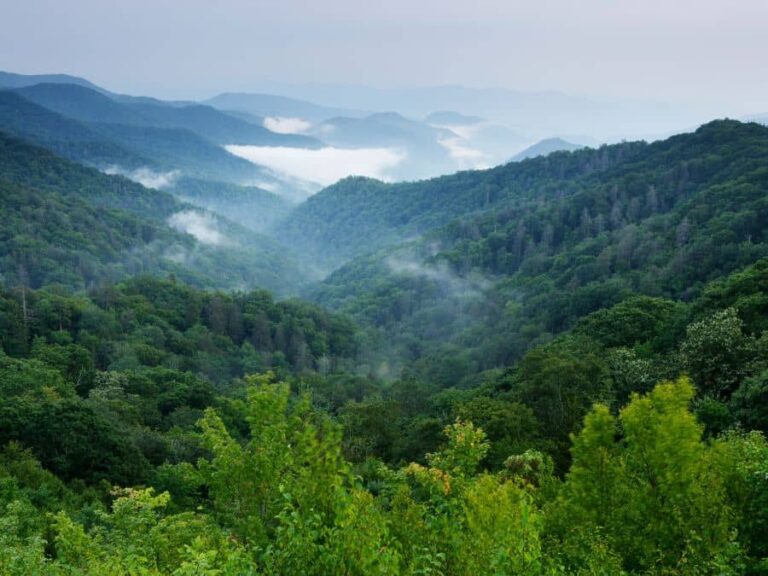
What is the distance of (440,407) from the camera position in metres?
62.6

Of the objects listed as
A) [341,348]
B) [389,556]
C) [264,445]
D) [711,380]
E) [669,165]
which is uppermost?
[669,165]

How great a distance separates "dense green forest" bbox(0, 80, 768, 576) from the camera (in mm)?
13531

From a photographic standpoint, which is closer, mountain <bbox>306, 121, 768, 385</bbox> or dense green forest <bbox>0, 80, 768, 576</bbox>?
dense green forest <bbox>0, 80, 768, 576</bbox>

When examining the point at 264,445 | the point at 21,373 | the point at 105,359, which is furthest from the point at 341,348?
the point at 264,445

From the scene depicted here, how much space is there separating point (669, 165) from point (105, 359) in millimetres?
132066

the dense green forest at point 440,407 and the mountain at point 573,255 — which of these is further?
the mountain at point 573,255

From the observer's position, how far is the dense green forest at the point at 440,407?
533 inches

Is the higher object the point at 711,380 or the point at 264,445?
the point at 264,445

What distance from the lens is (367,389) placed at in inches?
3396

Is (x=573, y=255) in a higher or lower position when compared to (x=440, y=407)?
higher

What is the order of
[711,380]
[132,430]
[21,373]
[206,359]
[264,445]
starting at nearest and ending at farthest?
[264,445], [711,380], [132,430], [21,373], [206,359]

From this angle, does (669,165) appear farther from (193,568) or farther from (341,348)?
(193,568)

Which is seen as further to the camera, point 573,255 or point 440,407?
point 573,255

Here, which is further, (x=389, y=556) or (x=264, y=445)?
(x=264, y=445)
